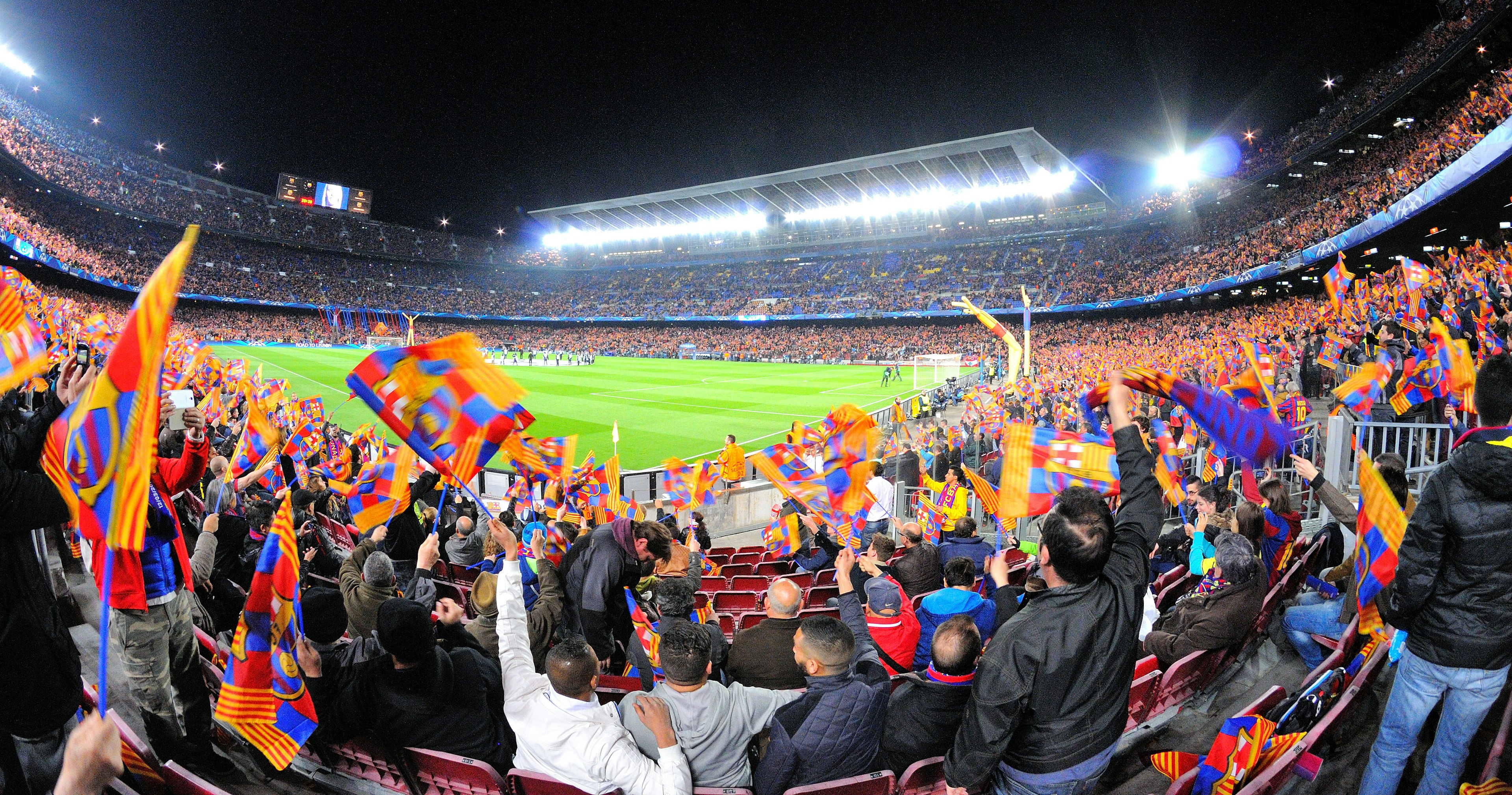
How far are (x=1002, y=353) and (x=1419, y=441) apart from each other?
133 feet

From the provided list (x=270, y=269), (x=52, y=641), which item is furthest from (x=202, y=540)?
(x=270, y=269)

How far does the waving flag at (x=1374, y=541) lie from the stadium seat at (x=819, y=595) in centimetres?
366

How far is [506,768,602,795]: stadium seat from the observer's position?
2.54 meters

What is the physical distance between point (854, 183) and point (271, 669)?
6425 cm

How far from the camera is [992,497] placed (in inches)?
274

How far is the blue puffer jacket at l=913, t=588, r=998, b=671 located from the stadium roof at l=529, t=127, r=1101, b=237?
49.6 meters

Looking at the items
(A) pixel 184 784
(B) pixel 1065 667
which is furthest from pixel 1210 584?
(A) pixel 184 784

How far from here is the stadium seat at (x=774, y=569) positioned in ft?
26.7

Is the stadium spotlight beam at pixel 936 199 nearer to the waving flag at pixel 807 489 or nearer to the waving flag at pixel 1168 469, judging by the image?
the waving flag at pixel 1168 469

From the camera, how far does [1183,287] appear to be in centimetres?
3988

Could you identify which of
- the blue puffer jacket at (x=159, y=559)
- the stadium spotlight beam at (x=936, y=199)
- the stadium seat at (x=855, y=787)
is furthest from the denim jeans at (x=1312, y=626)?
the stadium spotlight beam at (x=936, y=199)

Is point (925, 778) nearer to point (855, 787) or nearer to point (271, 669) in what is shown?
point (855, 787)

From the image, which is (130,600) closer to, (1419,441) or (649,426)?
(1419,441)

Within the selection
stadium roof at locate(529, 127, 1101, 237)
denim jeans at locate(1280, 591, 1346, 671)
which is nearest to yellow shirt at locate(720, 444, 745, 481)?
denim jeans at locate(1280, 591, 1346, 671)
